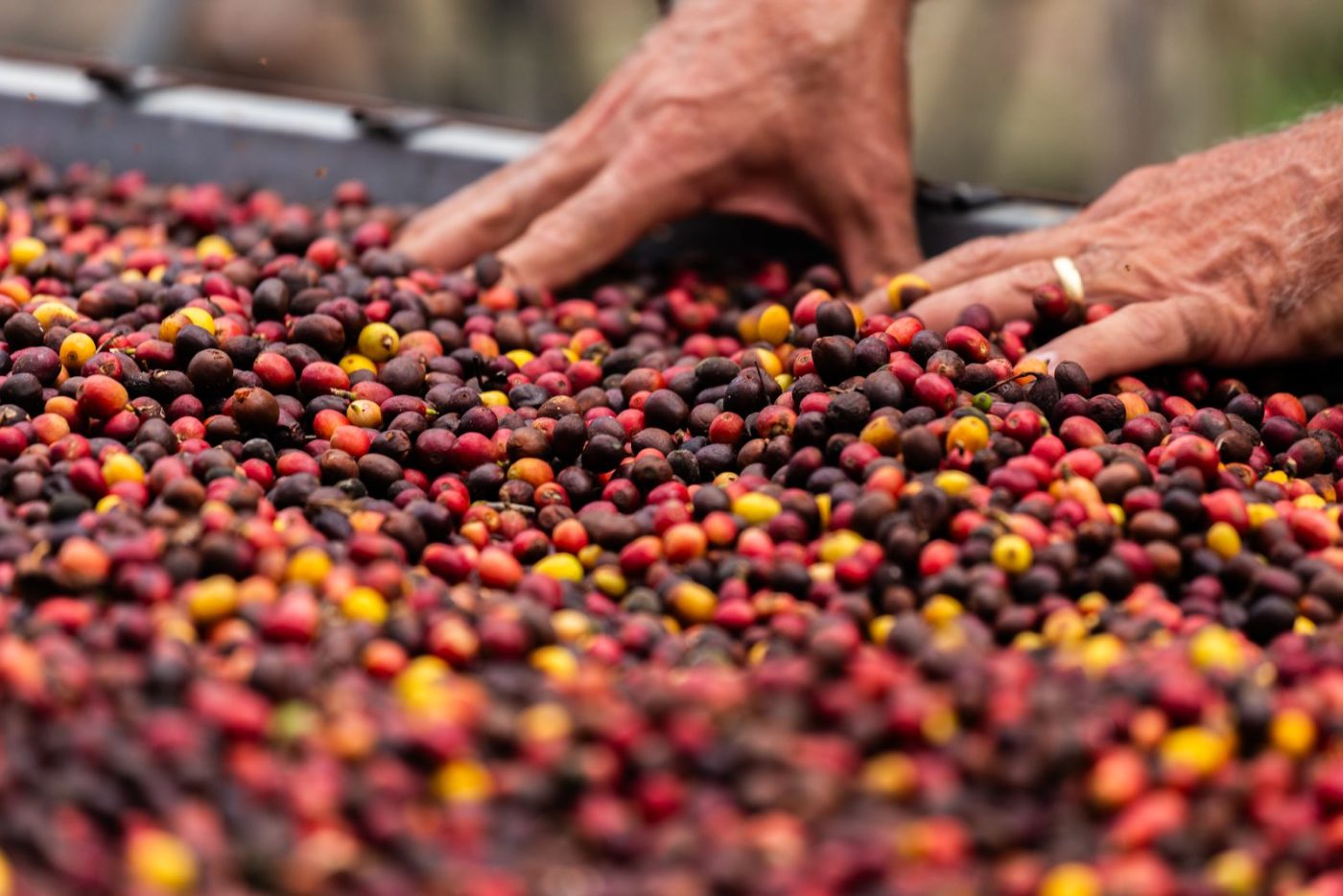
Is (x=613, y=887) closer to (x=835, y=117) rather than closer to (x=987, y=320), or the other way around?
(x=987, y=320)

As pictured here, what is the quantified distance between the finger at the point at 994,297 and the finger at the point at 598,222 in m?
0.89

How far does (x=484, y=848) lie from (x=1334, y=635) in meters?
1.28

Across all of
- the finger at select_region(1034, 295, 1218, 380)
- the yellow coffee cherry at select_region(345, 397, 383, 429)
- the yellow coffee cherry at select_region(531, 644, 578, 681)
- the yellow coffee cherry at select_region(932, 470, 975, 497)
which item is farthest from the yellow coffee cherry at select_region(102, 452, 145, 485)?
the finger at select_region(1034, 295, 1218, 380)

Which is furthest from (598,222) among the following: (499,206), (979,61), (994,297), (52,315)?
(979,61)

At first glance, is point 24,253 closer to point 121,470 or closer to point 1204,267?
point 121,470

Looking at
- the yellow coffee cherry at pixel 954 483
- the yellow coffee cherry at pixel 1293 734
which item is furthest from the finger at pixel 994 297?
the yellow coffee cherry at pixel 1293 734

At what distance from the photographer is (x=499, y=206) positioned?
3.62 metres

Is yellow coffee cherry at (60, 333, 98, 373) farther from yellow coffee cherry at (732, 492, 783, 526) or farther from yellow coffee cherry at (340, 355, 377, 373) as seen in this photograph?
yellow coffee cherry at (732, 492, 783, 526)

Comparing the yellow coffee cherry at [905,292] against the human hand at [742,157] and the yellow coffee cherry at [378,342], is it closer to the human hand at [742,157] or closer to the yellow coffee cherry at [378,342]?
the human hand at [742,157]

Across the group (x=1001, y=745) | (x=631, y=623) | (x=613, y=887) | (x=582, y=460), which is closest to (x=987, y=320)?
(x=582, y=460)

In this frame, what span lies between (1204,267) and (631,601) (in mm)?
1584

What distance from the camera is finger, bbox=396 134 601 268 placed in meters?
3.56

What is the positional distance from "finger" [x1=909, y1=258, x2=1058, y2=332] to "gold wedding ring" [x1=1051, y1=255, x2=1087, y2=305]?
0.6 inches

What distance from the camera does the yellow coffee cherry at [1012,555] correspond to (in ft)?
6.86
